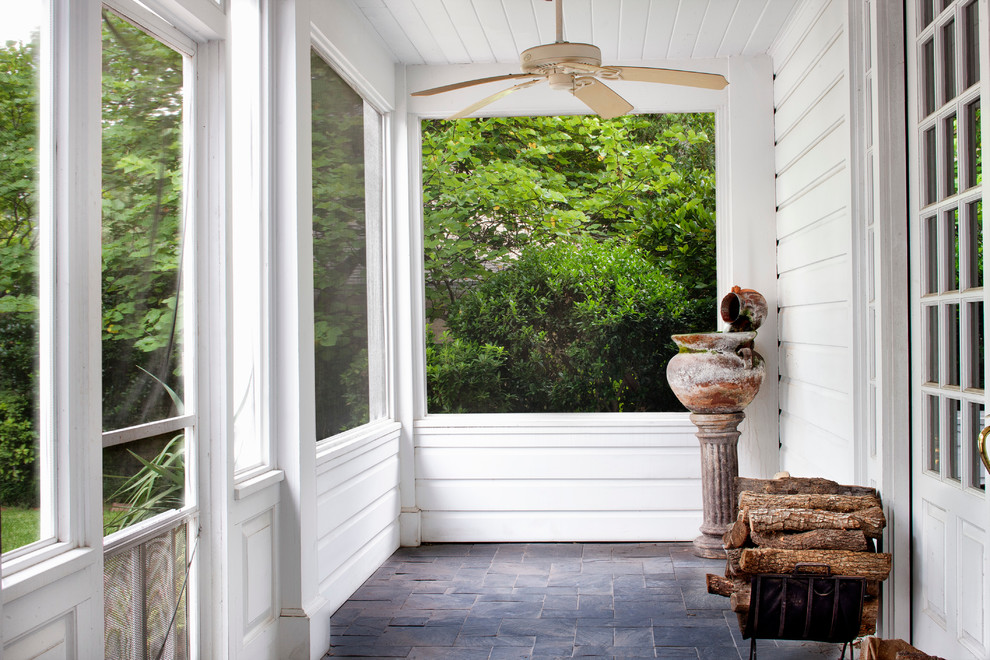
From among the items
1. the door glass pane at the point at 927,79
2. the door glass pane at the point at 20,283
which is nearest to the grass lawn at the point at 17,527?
the door glass pane at the point at 20,283

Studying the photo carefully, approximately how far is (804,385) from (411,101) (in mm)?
2851

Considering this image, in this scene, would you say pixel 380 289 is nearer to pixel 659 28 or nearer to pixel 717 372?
pixel 717 372

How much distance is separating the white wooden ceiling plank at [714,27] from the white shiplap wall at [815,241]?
336 mm

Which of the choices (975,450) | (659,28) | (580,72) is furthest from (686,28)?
(975,450)

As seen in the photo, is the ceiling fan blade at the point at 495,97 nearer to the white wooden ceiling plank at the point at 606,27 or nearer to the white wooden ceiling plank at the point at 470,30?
the white wooden ceiling plank at the point at 470,30

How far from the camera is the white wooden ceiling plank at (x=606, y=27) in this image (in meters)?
4.13

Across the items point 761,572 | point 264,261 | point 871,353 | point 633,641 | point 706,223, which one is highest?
point 706,223

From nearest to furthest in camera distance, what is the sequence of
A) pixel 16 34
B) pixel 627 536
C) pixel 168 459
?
pixel 16 34 < pixel 168 459 < pixel 627 536

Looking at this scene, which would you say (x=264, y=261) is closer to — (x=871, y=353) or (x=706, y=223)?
(x=871, y=353)

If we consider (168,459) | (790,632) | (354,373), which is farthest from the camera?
(354,373)

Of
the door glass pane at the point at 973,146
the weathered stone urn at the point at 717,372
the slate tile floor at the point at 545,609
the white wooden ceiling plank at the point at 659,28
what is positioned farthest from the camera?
the weathered stone urn at the point at 717,372

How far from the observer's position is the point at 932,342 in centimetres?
273

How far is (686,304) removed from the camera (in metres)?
5.08

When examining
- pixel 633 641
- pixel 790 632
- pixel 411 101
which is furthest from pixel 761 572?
pixel 411 101
